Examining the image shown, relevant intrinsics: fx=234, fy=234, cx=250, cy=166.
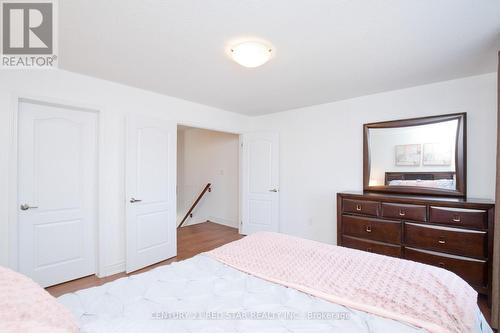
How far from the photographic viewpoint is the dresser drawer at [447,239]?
86.8 inches

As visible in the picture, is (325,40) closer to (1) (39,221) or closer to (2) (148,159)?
(2) (148,159)

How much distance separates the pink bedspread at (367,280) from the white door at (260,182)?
2.32 metres

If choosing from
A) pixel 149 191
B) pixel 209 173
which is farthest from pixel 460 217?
pixel 209 173

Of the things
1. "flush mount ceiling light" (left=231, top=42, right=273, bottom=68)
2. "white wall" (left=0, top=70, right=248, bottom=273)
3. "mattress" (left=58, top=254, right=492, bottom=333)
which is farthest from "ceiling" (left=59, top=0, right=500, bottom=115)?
"mattress" (left=58, top=254, right=492, bottom=333)

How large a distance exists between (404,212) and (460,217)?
46cm

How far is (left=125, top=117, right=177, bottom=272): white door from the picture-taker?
292 centimetres

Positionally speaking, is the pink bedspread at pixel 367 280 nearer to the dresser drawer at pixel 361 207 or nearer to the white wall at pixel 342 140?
the dresser drawer at pixel 361 207

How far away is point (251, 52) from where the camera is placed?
6.22 feet

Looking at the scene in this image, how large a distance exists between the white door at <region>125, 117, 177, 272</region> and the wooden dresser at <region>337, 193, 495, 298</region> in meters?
2.38

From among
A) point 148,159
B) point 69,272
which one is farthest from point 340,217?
point 69,272

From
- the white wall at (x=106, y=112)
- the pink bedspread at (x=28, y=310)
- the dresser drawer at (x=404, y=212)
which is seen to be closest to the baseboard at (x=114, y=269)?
the white wall at (x=106, y=112)

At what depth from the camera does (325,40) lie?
1871 mm

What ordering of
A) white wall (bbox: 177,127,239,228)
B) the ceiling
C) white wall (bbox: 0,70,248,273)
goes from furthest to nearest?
1. white wall (bbox: 177,127,239,228)
2. white wall (bbox: 0,70,248,273)
3. the ceiling

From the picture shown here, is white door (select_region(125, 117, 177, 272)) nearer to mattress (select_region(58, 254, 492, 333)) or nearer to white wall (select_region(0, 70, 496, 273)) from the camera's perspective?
white wall (select_region(0, 70, 496, 273))
